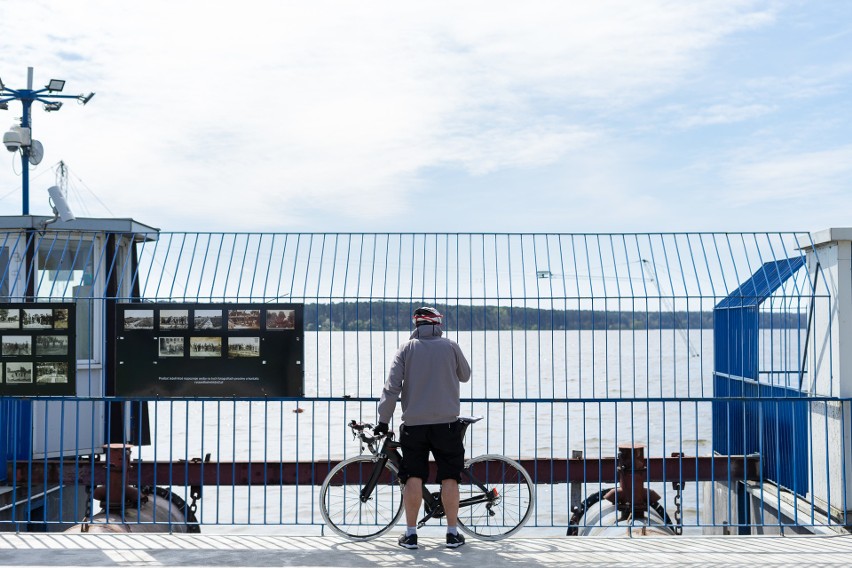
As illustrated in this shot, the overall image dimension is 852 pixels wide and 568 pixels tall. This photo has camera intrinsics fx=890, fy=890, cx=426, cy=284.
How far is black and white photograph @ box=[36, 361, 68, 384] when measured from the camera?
8.10 metres

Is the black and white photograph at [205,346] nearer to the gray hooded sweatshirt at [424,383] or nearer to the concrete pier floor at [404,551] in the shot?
the concrete pier floor at [404,551]

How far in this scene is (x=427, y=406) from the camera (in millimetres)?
6715

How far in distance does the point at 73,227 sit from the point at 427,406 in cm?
592

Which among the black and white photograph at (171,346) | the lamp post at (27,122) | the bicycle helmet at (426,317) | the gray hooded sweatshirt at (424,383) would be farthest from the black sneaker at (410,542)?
the lamp post at (27,122)

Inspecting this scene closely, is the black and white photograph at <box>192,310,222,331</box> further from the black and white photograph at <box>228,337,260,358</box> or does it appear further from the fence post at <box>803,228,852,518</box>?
the fence post at <box>803,228,852,518</box>

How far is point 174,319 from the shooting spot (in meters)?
8.04

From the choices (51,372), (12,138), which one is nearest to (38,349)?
(51,372)

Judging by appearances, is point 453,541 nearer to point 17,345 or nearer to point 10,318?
point 17,345

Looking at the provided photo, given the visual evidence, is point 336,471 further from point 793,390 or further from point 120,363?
point 793,390

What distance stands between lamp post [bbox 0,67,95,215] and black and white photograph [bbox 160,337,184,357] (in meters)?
6.44

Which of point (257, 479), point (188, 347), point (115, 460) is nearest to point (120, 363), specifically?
point (188, 347)

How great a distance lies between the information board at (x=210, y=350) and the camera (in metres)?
7.95

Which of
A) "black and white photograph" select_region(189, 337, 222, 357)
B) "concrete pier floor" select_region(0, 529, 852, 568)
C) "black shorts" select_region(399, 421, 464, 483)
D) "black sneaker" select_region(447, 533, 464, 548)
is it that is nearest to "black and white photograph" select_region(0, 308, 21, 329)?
"black and white photograph" select_region(189, 337, 222, 357)

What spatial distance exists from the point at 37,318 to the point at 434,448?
3995mm
